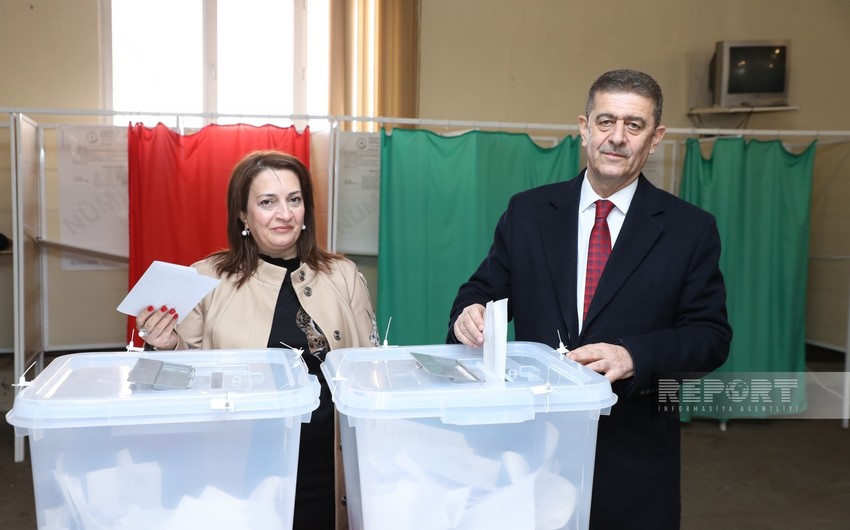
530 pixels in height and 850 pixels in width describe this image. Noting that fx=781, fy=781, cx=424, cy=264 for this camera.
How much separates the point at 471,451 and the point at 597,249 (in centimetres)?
63

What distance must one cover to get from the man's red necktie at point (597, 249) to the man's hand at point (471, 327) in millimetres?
237

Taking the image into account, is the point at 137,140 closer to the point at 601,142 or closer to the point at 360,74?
the point at 360,74

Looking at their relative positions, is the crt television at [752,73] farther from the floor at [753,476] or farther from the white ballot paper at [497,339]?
the white ballot paper at [497,339]

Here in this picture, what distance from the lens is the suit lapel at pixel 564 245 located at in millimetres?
1485

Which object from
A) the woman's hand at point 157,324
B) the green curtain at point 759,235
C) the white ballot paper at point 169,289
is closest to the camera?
the white ballot paper at point 169,289

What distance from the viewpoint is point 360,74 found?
4.70 meters

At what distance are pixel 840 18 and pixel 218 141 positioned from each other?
14.1 ft

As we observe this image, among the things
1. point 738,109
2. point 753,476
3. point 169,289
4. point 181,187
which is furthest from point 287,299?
point 738,109

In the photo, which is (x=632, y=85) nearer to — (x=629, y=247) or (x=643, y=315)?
(x=629, y=247)

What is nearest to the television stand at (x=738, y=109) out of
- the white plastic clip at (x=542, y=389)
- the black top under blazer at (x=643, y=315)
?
the black top under blazer at (x=643, y=315)

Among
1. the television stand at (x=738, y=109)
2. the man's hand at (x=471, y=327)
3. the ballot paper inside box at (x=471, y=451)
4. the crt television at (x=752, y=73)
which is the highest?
the crt television at (x=752, y=73)

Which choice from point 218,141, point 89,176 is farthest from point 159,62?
point 218,141

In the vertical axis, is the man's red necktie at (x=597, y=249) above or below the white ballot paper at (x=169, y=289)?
above

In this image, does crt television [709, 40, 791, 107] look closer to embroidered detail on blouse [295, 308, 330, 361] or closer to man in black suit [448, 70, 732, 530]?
man in black suit [448, 70, 732, 530]
